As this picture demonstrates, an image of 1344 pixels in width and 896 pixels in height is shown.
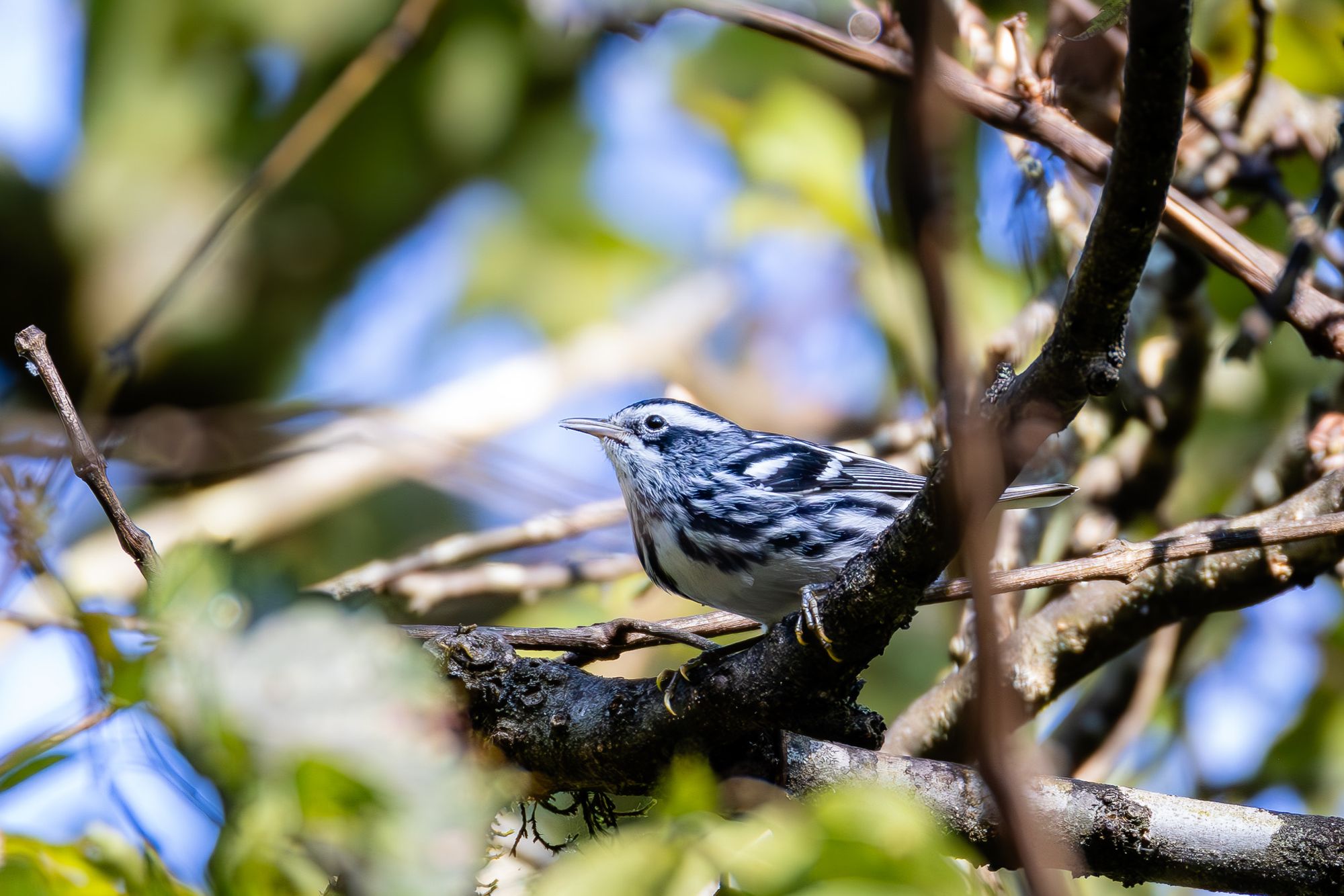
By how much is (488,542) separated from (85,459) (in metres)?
2.09

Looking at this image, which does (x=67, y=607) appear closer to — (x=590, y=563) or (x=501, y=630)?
(x=501, y=630)

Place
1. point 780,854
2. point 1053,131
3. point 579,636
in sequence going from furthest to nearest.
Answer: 1. point 1053,131
2. point 579,636
3. point 780,854

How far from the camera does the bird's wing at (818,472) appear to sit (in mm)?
3430

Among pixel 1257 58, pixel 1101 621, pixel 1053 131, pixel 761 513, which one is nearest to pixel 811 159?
pixel 1257 58

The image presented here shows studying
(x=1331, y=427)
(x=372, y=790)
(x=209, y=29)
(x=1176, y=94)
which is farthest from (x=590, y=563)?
(x=209, y=29)

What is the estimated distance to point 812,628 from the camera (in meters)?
2.18

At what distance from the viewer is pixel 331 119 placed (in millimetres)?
4992

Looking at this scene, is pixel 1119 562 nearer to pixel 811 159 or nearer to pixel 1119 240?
pixel 1119 240

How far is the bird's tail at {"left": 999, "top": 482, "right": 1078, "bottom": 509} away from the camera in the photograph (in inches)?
120

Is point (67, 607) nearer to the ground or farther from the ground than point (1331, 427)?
nearer to the ground

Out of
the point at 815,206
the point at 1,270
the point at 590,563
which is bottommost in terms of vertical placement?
the point at 1,270

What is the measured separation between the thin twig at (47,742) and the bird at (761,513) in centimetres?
176

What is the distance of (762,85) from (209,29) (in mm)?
3262

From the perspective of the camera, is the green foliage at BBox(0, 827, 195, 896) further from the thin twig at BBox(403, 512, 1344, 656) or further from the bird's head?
the bird's head
